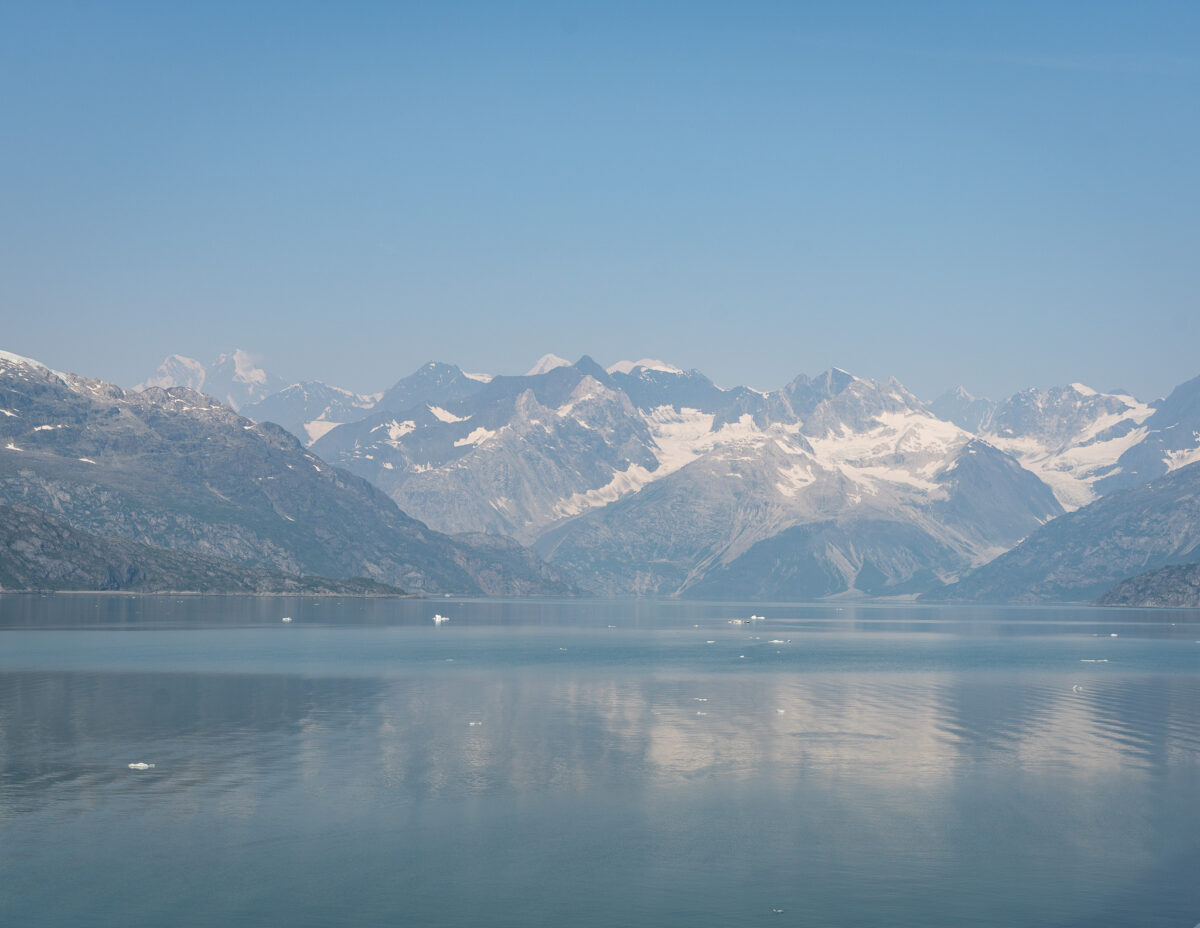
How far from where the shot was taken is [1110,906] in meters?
56.7

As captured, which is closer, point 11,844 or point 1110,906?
point 1110,906

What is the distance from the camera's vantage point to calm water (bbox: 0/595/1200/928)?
56.6 metres

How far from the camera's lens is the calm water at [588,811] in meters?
56.6

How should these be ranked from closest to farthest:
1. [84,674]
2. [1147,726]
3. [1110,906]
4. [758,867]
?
[1110,906], [758,867], [1147,726], [84,674]

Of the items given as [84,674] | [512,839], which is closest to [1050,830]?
[512,839]

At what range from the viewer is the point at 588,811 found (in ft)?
250

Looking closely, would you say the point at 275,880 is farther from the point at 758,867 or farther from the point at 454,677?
the point at 454,677

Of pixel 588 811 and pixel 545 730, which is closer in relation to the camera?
pixel 588 811

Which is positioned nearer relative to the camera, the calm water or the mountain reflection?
the calm water

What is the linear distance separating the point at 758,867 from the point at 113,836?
1414 inches

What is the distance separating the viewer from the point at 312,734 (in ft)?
349

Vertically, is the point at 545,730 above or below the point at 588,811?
below

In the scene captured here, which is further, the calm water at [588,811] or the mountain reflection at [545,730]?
the mountain reflection at [545,730]

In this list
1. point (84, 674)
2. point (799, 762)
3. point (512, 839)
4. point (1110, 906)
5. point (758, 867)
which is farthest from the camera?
point (84, 674)
